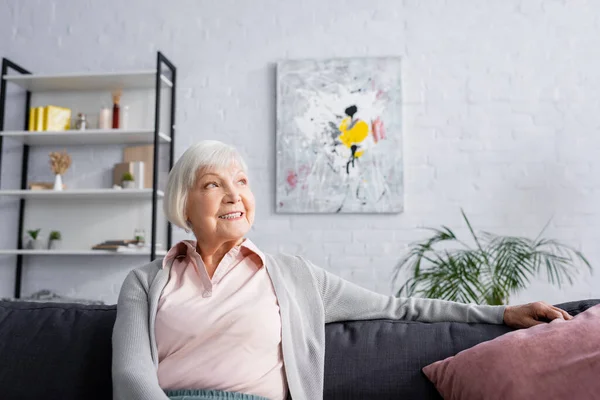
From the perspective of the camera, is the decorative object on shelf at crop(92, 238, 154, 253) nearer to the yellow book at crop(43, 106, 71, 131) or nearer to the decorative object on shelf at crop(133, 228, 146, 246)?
the decorative object on shelf at crop(133, 228, 146, 246)

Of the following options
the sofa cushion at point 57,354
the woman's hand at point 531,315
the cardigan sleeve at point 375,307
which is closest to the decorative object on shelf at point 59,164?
the sofa cushion at point 57,354

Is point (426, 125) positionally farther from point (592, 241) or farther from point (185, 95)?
point (185, 95)

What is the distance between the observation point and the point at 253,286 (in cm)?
162

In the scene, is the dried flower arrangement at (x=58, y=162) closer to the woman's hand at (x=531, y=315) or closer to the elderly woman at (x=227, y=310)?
the elderly woman at (x=227, y=310)

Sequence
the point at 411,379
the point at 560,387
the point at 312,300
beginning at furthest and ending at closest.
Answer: the point at 312,300 < the point at 411,379 < the point at 560,387

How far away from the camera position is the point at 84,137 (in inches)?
150

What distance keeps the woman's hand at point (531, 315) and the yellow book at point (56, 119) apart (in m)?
3.09

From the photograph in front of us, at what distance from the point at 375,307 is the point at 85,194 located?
2.54 meters

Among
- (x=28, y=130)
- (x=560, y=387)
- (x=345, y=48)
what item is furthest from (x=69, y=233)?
(x=560, y=387)

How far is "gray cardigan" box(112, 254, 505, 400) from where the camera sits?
1.45 meters

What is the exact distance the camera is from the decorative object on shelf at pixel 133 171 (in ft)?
12.5

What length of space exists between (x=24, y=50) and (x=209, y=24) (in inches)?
48.1

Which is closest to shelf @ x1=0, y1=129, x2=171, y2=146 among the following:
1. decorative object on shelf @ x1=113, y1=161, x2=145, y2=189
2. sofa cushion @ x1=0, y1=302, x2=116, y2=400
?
decorative object on shelf @ x1=113, y1=161, x2=145, y2=189

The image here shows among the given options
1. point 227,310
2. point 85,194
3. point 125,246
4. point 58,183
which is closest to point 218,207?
point 227,310
